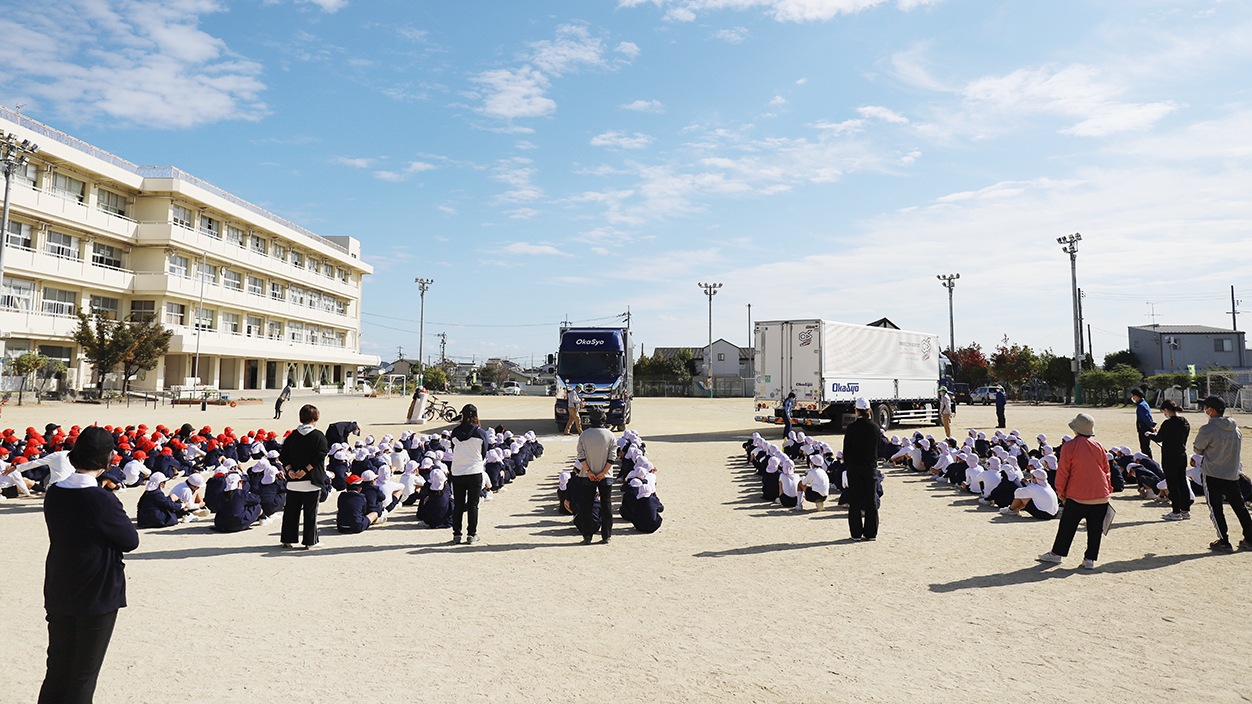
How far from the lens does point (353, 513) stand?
332 inches

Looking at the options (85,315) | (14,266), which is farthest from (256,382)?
(14,266)

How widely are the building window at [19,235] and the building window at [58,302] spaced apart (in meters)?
2.49

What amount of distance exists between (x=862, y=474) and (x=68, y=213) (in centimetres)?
4299

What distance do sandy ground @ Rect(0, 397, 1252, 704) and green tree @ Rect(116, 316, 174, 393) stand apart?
30.0 metres

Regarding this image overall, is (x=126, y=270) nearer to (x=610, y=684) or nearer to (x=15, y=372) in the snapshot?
(x=15, y=372)

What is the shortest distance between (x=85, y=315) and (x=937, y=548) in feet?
141

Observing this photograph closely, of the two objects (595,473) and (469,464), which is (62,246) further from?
(595,473)

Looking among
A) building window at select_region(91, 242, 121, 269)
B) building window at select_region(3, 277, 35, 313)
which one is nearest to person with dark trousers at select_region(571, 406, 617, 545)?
building window at select_region(3, 277, 35, 313)

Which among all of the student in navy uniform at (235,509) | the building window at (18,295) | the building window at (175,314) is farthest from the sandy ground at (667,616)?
the building window at (175,314)

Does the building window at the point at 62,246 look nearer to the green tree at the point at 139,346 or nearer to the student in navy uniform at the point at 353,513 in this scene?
the green tree at the point at 139,346

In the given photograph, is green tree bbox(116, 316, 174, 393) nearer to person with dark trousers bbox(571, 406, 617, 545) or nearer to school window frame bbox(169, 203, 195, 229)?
school window frame bbox(169, 203, 195, 229)

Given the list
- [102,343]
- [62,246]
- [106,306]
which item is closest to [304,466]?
[102,343]

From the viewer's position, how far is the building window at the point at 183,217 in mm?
41875

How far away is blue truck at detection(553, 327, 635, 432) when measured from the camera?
862 inches
